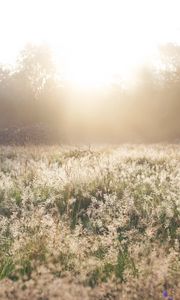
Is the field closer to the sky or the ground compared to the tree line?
closer to the ground

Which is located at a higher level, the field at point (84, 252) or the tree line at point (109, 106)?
the tree line at point (109, 106)

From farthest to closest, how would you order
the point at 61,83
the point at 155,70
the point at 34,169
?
the point at 61,83
the point at 155,70
the point at 34,169

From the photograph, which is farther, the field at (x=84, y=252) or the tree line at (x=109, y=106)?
the tree line at (x=109, y=106)

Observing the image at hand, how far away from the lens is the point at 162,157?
13352 millimetres

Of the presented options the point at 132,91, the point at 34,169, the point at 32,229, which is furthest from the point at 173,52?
the point at 32,229

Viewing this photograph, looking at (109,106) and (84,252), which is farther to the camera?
(109,106)

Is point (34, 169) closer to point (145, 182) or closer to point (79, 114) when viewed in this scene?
point (145, 182)

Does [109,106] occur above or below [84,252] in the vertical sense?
above

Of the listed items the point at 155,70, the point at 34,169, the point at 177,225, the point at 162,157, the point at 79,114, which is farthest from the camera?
the point at 155,70

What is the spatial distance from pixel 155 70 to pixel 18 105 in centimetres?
1500

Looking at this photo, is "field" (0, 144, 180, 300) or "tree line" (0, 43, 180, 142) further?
"tree line" (0, 43, 180, 142)

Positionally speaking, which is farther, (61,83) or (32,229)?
(61,83)

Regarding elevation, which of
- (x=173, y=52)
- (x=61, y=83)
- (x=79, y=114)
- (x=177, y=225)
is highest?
(x=173, y=52)

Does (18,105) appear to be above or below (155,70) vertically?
below
